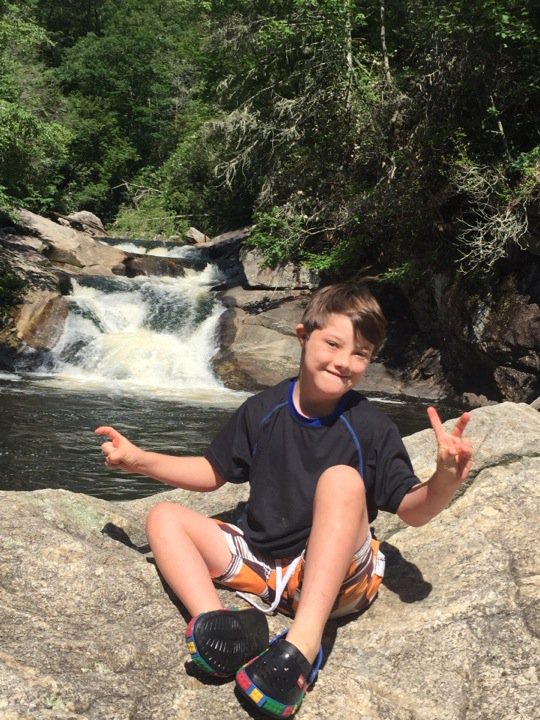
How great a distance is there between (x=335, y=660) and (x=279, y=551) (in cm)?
39

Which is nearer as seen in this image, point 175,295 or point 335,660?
point 335,660

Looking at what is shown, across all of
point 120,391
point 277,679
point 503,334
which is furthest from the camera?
point 120,391

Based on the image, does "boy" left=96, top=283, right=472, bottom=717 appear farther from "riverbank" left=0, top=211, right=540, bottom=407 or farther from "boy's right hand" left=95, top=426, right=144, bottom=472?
"riverbank" left=0, top=211, right=540, bottom=407

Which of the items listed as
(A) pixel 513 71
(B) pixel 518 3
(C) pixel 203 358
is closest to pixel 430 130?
(A) pixel 513 71

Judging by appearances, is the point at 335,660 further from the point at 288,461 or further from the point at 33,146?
the point at 33,146

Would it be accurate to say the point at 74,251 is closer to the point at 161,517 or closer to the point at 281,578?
the point at 161,517

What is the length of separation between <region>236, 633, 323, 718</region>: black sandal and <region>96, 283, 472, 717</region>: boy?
0.18 m

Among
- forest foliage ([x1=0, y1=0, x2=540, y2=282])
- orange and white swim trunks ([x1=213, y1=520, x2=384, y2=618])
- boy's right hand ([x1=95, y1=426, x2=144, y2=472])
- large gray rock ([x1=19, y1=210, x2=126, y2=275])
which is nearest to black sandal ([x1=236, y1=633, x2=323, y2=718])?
orange and white swim trunks ([x1=213, y1=520, x2=384, y2=618])

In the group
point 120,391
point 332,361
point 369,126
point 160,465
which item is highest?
point 369,126

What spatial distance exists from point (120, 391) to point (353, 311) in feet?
35.2

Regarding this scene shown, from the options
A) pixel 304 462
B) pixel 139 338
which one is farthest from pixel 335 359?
pixel 139 338

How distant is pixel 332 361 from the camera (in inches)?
89.9

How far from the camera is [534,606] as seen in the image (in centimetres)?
223

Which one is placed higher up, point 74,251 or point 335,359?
point 74,251
